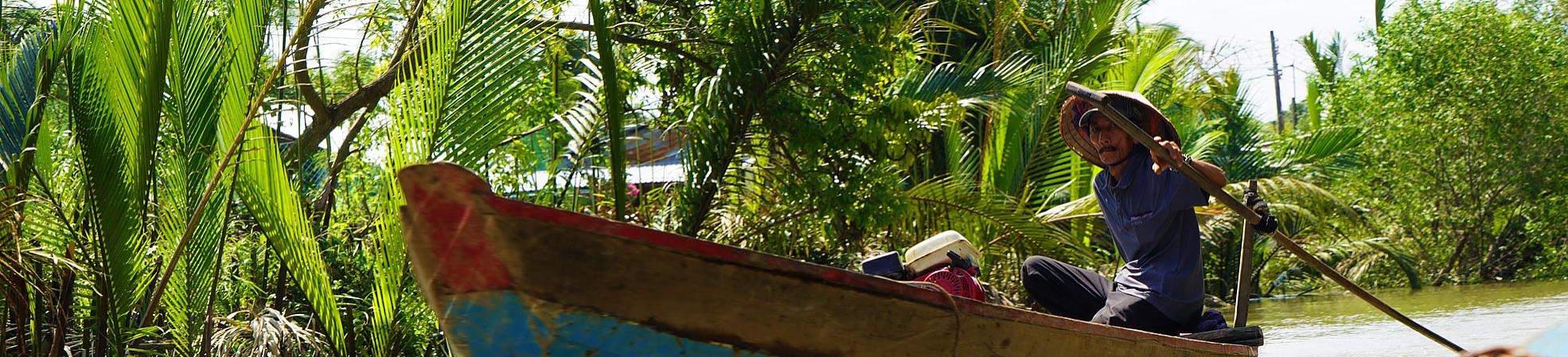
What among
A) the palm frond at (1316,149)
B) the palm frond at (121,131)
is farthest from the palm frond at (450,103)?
the palm frond at (1316,149)

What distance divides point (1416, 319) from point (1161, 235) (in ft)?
15.7

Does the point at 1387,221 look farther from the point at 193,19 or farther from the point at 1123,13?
the point at 193,19

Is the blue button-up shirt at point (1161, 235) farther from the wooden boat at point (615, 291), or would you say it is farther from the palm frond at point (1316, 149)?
the palm frond at point (1316, 149)

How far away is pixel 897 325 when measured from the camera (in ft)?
8.97

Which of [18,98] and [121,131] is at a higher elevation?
[18,98]

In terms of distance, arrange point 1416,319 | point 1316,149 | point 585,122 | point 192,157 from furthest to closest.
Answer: point 1316,149 → point 1416,319 → point 585,122 → point 192,157

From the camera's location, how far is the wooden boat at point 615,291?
2211mm

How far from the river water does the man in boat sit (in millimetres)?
1756

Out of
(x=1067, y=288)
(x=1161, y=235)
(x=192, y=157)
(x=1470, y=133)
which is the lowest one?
(x=1067, y=288)

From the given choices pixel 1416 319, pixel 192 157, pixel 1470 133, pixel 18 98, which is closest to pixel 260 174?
pixel 192 157

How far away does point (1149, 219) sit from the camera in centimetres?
369

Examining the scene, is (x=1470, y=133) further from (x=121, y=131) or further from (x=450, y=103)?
(x=121, y=131)

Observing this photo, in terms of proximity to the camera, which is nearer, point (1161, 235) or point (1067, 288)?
point (1161, 235)

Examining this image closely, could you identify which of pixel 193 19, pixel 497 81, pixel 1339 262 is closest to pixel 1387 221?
pixel 1339 262
